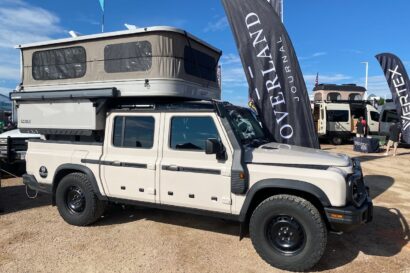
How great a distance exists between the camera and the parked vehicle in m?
23.5

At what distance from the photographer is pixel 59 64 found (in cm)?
610

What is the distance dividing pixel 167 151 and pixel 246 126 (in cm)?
119

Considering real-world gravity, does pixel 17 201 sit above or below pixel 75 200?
below

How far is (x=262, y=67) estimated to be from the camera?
22.9ft

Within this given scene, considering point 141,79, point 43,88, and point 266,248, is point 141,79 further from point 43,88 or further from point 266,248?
point 266,248

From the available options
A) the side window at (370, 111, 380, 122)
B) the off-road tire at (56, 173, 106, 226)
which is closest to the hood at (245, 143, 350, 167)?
the off-road tire at (56, 173, 106, 226)

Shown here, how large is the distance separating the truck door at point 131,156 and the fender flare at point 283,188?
55.1 inches

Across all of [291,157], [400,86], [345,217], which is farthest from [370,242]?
[400,86]

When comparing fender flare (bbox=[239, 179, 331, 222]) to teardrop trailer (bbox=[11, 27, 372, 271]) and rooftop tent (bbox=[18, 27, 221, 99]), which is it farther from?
rooftop tent (bbox=[18, 27, 221, 99])

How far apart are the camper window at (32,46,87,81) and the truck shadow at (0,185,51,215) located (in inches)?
101

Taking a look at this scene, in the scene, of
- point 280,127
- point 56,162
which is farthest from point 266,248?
point 56,162

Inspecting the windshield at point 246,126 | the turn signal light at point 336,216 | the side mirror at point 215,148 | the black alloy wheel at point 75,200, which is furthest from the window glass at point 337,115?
the turn signal light at point 336,216

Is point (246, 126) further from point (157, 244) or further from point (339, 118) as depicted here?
point (339, 118)

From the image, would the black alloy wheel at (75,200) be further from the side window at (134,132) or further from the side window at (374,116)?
the side window at (374,116)
